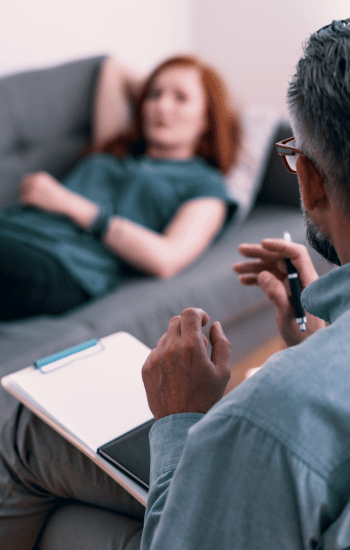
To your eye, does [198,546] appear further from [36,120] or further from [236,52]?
[236,52]

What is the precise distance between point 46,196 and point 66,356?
31.9 inches

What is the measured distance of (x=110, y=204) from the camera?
5.64 ft

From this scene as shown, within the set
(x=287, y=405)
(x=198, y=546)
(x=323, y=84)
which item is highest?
(x=323, y=84)

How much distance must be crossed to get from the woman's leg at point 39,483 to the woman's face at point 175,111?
1.24m

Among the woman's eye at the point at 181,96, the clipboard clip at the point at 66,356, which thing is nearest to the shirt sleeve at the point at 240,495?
the clipboard clip at the point at 66,356

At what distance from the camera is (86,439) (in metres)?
0.74

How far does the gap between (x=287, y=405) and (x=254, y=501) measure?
0.08 metres

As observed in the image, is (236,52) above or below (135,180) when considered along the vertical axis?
above

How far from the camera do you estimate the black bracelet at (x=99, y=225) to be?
1534 mm

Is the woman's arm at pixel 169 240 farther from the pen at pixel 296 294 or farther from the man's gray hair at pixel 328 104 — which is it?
the man's gray hair at pixel 328 104

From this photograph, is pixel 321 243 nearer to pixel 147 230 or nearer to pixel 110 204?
pixel 147 230

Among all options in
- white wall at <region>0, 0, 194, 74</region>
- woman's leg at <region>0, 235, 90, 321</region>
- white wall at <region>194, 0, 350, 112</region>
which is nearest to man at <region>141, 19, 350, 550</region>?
woman's leg at <region>0, 235, 90, 321</region>

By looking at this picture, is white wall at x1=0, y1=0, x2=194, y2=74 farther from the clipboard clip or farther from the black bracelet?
the clipboard clip

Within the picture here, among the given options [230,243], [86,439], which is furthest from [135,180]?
[86,439]
